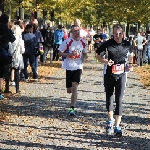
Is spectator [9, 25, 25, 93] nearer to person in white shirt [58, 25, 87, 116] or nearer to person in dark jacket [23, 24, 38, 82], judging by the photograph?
person in dark jacket [23, 24, 38, 82]

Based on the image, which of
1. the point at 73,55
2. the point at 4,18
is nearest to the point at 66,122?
the point at 73,55

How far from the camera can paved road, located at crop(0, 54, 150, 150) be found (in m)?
7.39

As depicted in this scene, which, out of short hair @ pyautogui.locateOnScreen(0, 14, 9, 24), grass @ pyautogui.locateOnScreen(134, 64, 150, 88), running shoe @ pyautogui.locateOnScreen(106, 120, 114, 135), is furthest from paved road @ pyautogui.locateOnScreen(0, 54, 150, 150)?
grass @ pyautogui.locateOnScreen(134, 64, 150, 88)

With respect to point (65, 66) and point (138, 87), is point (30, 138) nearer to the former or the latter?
point (65, 66)

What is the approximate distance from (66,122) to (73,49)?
1.56 meters

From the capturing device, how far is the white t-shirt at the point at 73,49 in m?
9.63

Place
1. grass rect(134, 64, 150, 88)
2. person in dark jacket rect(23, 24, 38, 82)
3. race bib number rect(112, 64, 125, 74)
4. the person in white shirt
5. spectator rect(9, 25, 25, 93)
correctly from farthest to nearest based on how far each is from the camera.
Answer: grass rect(134, 64, 150, 88) < person in dark jacket rect(23, 24, 38, 82) < spectator rect(9, 25, 25, 93) < the person in white shirt < race bib number rect(112, 64, 125, 74)

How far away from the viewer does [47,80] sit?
16.4 m

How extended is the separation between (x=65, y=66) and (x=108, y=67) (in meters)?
1.92

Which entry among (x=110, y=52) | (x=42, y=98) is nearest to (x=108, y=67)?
(x=110, y=52)

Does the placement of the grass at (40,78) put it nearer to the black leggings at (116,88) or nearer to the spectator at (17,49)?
the spectator at (17,49)

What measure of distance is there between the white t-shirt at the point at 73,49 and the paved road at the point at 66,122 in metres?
1.08

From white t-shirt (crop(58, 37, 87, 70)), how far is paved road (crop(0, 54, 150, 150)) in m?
1.08

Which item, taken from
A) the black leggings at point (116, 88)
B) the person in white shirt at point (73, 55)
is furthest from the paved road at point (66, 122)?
the person in white shirt at point (73, 55)
